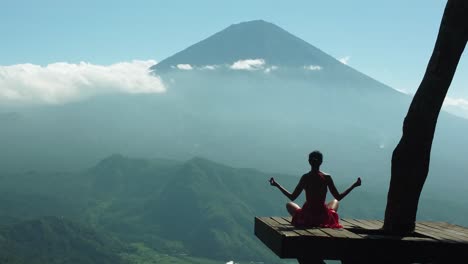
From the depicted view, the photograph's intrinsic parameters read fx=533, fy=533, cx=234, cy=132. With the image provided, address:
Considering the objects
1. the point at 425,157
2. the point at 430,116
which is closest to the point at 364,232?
the point at 425,157

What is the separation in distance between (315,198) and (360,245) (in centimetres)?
193

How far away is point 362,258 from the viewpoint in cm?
644

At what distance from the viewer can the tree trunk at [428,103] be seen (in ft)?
23.7

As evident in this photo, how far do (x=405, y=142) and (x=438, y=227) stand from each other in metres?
2.06

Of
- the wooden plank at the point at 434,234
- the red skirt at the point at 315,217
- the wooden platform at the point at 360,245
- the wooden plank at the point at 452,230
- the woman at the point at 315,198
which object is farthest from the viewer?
the woman at the point at 315,198

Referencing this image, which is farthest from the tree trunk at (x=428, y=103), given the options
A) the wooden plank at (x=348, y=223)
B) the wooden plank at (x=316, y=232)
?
the wooden plank at (x=316, y=232)

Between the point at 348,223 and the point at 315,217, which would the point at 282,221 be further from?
the point at 348,223

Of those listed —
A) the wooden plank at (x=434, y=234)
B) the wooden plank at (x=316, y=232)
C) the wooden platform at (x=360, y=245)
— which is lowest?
the wooden platform at (x=360, y=245)

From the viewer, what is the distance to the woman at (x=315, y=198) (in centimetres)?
793

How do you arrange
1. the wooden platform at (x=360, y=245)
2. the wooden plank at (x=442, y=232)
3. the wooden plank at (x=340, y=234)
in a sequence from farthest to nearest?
the wooden plank at (x=442, y=232)
the wooden plank at (x=340, y=234)
the wooden platform at (x=360, y=245)

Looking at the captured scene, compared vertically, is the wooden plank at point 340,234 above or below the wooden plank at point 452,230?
below

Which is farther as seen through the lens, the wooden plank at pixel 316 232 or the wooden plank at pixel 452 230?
the wooden plank at pixel 452 230

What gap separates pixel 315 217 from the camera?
7.98 m

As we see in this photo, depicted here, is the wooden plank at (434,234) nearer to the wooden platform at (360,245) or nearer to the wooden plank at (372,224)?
the wooden platform at (360,245)
